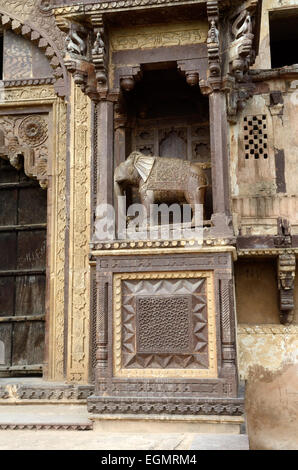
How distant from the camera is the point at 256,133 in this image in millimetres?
6000

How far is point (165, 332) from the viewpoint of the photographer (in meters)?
4.71

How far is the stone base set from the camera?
4.43m

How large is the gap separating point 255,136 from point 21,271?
337 cm

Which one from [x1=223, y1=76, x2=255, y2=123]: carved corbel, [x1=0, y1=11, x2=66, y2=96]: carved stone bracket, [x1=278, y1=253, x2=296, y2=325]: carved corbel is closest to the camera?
[x1=278, y1=253, x2=296, y2=325]: carved corbel

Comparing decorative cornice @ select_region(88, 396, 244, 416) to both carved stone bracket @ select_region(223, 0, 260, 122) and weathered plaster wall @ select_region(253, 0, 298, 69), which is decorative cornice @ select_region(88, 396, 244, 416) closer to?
carved stone bracket @ select_region(223, 0, 260, 122)

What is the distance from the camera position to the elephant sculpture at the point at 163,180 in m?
5.34

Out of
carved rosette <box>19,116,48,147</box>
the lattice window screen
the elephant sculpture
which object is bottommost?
the elephant sculpture

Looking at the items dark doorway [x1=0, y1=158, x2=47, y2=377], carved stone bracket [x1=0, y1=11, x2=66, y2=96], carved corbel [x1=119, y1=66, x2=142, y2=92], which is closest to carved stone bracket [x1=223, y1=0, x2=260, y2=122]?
carved corbel [x1=119, y1=66, x2=142, y2=92]

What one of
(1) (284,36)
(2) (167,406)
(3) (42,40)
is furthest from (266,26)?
(2) (167,406)

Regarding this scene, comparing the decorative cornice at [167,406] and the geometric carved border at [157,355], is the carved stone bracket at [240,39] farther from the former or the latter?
the decorative cornice at [167,406]

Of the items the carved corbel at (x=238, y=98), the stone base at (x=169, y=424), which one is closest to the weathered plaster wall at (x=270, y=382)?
the stone base at (x=169, y=424)

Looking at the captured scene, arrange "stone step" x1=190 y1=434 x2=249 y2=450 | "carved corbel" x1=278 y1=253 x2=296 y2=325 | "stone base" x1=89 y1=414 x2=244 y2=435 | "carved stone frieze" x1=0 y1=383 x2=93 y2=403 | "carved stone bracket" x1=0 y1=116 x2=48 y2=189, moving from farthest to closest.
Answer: "carved stone bracket" x1=0 y1=116 x2=48 y2=189 → "carved stone frieze" x1=0 y1=383 x2=93 y2=403 → "carved corbel" x1=278 y1=253 x2=296 y2=325 → "stone base" x1=89 y1=414 x2=244 y2=435 → "stone step" x1=190 y1=434 x2=249 y2=450

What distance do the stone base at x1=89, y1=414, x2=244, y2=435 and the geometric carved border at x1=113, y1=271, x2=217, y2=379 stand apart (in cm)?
33

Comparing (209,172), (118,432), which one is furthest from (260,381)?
(209,172)
